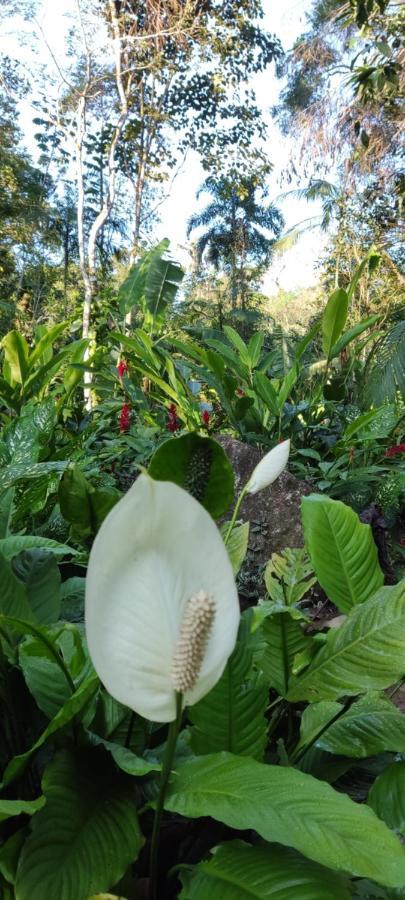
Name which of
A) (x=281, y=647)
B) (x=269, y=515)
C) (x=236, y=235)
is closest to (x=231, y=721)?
(x=281, y=647)

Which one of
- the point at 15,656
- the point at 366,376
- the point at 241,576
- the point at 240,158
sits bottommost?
the point at 241,576

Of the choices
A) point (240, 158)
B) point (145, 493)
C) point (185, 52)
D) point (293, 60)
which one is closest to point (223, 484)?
point (145, 493)

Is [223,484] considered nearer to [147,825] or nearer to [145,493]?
[145,493]

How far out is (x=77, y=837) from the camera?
457mm

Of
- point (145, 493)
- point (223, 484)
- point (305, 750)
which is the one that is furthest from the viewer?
point (305, 750)

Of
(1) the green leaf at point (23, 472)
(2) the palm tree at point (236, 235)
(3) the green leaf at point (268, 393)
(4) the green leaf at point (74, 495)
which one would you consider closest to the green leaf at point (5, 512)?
(1) the green leaf at point (23, 472)

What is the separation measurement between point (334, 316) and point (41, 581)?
2635mm

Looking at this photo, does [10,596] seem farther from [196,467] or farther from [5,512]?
[5,512]

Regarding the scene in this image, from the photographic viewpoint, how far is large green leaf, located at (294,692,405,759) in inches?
22.9

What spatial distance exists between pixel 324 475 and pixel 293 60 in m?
11.6

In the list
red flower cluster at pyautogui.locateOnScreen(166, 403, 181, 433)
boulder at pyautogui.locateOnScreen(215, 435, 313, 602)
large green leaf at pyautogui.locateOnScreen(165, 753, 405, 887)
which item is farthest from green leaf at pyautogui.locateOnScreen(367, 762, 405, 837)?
→ red flower cluster at pyautogui.locateOnScreen(166, 403, 181, 433)

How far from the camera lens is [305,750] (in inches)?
24.7

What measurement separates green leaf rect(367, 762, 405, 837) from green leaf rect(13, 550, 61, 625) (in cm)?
38

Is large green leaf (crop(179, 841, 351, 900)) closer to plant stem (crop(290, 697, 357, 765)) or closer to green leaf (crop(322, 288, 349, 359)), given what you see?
plant stem (crop(290, 697, 357, 765))
